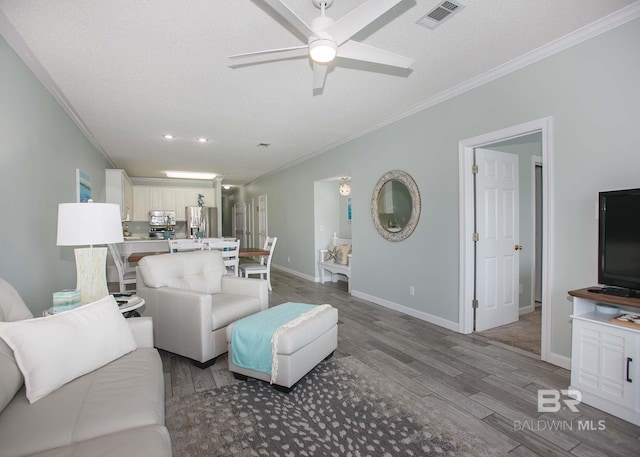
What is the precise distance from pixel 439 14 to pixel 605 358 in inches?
99.9

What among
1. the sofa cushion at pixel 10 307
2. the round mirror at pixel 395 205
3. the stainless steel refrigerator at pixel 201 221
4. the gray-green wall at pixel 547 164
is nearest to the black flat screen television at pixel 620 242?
the gray-green wall at pixel 547 164

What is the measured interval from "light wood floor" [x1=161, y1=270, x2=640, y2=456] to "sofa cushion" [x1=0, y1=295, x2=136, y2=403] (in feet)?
2.67

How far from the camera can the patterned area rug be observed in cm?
172

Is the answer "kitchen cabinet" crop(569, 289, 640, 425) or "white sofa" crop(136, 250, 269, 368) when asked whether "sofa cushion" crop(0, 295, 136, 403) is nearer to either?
"white sofa" crop(136, 250, 269, 368)

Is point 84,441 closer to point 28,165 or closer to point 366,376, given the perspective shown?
point 366,376

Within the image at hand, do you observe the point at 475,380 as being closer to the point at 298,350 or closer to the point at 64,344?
the point at 298,350

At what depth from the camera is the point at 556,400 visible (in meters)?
2.17

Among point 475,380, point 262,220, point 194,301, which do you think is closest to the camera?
point 475,380

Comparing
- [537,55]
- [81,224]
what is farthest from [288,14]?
[537,55]

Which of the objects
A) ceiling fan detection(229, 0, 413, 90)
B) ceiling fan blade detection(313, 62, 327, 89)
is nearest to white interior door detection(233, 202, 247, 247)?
ceiling fan blade detection(313, 62, 327, 89)

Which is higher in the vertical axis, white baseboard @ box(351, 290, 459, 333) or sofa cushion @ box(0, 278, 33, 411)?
sofa cushion @ box(0, 278, 33, 411)

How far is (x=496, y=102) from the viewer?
3102mm

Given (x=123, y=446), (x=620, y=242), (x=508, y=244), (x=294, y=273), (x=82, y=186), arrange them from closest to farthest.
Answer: (x=123, y=446)
(x=620, y=242)
(x=508, y=244)
(x=82, y=186)
(x=294, y=273)

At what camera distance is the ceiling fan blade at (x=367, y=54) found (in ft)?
6.73
